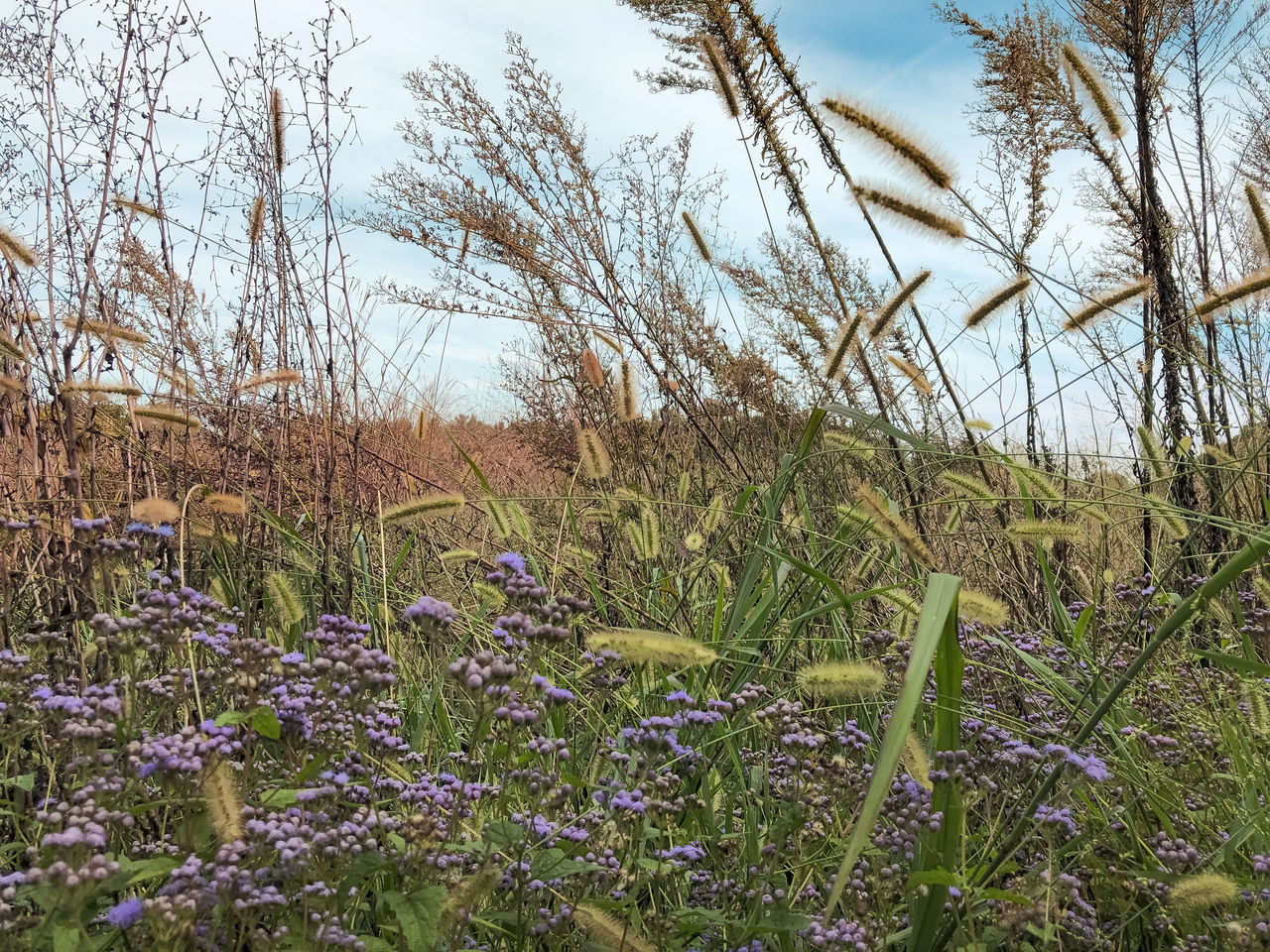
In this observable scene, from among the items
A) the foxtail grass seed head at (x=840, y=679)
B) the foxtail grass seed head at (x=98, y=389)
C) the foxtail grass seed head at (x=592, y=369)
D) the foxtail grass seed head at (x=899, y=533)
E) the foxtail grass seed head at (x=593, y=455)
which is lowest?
the foxtail grass seed head at (x=840, y=679)

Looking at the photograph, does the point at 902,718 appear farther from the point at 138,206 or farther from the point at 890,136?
the point at 138,206

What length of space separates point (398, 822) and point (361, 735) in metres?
0.19

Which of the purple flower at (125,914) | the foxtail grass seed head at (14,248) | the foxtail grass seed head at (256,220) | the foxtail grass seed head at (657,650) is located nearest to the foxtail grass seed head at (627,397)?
the foxtail grass seed head at (256,220)

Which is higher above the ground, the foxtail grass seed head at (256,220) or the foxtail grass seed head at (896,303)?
the foxtail grass seed head at (256,220)

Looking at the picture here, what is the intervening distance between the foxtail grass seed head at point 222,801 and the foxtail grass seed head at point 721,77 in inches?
115

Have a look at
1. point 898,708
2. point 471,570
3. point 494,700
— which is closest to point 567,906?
point 494,700

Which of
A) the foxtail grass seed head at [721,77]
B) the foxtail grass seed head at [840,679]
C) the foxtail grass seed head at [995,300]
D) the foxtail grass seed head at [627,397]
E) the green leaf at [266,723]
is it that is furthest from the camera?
the foxtail grass seed head at [627,397]

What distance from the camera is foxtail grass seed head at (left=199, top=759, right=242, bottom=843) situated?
1312mm

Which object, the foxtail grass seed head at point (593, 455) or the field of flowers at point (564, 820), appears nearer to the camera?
the field of flowers at point (564, 820)

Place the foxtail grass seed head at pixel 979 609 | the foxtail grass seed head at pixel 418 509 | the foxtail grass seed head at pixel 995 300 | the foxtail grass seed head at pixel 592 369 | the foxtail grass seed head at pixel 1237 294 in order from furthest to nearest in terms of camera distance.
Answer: the foxtail grass seed head at pixel 592 369
the foxtail grass seed head at pixel 995 300
the foxtail grass seed head at pixel 1237 294
the foxtail grass seed head at pixel 418 509
the foxtail grass seed head at pixel 979 609

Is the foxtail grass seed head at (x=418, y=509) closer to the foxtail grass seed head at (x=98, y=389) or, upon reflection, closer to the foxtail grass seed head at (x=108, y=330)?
the foxtail grass seed head at (x=98, y=389)

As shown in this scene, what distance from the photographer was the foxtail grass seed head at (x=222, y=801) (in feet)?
4.31

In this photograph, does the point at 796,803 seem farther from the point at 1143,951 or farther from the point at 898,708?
the point at 1143,951

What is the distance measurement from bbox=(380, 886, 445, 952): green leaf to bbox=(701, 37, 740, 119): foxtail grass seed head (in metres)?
2.99
